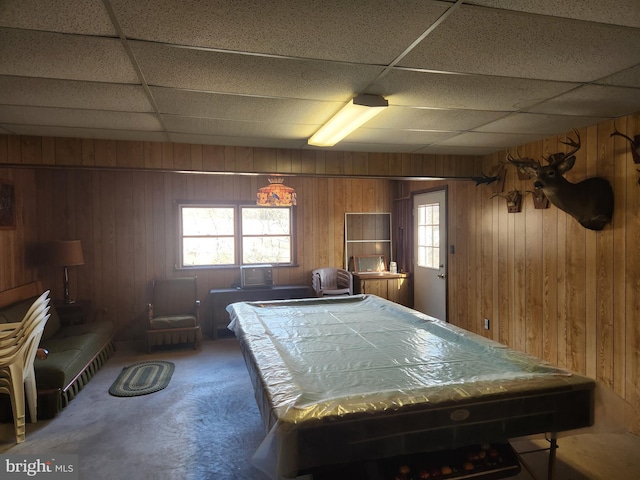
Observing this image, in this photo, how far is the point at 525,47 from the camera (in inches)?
66.2

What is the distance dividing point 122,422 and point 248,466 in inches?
47.2

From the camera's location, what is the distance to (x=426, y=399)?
1604 mm

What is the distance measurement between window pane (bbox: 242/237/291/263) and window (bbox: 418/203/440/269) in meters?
1.94

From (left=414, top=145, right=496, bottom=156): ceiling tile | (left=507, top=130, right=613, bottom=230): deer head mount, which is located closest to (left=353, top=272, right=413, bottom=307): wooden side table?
(left=414, top=145, right=496, bottom=156): ceiling tile

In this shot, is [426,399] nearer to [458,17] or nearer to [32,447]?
[458,17]

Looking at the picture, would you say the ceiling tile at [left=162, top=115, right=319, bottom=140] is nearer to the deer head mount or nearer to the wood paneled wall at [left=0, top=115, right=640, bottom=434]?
the wood paneled wall at [left=0, top=115, right=640, bottom=434]

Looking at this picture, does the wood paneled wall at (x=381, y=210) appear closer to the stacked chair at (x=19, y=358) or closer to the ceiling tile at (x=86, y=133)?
the ceiling tile at (x=86, y=133)

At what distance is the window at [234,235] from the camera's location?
552cm

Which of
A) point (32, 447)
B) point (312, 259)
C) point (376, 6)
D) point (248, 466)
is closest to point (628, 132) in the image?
point (376, 6)

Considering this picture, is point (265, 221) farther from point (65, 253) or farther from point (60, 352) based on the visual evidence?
point (60, 352)

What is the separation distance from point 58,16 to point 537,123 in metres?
2.97

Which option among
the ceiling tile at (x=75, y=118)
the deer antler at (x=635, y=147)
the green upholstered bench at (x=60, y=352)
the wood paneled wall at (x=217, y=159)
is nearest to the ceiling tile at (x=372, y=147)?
the wood paneled wall at (x=217, y=159)

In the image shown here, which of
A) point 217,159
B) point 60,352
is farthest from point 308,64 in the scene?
point 60,352

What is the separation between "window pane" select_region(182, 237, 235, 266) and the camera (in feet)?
18.1
